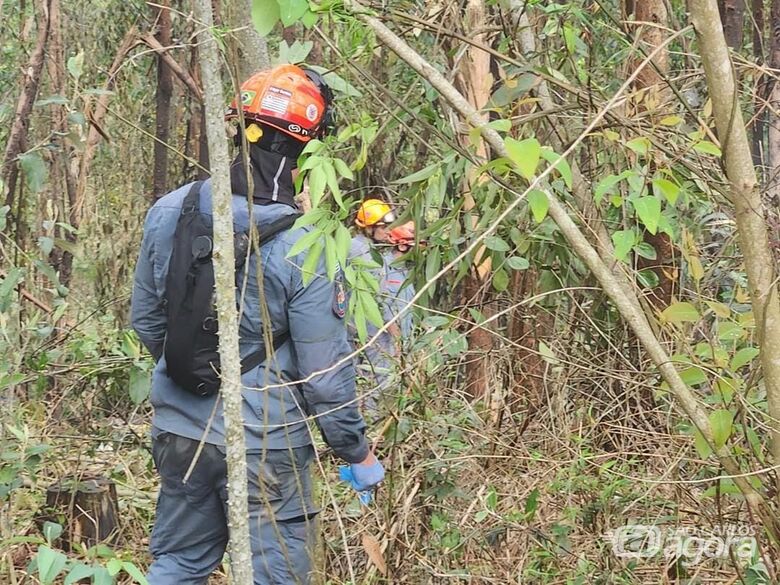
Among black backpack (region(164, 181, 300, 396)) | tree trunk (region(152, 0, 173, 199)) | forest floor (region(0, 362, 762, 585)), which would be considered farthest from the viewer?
tree trunk (region(152, 0, 173, 199))

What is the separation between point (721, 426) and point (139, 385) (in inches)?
95.6

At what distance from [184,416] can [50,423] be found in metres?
1.75

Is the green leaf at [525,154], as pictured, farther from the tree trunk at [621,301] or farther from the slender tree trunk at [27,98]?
the slender tree trunk at [27,98]

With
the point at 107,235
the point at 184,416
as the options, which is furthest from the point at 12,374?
the point at 107,235

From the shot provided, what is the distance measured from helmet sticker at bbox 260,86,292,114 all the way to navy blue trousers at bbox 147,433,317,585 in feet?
3.47

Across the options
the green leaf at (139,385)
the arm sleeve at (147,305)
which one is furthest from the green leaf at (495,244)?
the green leaf at (139,385)

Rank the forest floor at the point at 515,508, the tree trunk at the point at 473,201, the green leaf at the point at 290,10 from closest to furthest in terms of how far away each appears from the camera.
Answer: the green leaf at the point at 290,10
the forest floor at the point at 515,508
the tree trunk at the point at 473,201

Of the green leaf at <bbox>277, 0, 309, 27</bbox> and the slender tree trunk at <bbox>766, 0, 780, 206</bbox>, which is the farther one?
the slender tree trunk at <bbox>766, 0, 780, 206</bbox>

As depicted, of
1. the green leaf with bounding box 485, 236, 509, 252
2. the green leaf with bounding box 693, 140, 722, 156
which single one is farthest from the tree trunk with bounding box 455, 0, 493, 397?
the green leaf with bounding box 693, 140, 722, 156

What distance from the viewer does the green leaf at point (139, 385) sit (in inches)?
161

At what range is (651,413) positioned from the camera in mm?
3783

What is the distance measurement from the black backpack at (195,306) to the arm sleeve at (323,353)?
0.36 ft

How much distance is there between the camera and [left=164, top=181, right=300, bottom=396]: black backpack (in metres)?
3.10

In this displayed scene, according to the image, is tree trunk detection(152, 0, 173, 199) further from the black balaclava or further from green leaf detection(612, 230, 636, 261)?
green leaf detection(612, 230, 636, 261)
